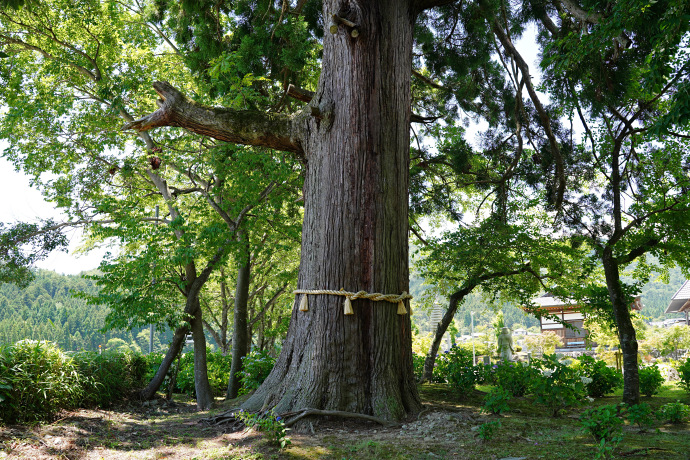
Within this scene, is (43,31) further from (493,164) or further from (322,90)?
(493,164)

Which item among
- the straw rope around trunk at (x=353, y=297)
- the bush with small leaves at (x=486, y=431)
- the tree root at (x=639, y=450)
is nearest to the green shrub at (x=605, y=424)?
the tree root at (x=639, y=450)

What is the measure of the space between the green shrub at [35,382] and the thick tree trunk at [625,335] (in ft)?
23.2

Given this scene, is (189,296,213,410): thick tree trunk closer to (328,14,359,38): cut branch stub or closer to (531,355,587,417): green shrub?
(531,355,587,417): green shrub

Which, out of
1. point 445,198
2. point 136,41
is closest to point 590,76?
point 445,198

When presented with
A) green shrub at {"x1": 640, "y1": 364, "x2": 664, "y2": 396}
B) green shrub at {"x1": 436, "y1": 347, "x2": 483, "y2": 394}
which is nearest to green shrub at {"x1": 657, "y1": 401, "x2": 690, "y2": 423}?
green shrub at {"x1": 436, "y1": 347, "x2": 483, "y2": 394}

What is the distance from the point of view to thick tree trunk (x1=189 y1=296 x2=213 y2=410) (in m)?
8.21

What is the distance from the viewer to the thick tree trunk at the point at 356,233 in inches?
158

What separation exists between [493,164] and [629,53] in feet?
13.1

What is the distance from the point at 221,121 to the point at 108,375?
3985 millimetres

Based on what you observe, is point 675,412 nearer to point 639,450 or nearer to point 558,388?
point 558,388

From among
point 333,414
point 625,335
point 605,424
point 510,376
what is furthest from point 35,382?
point 625,335

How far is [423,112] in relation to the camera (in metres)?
10.2

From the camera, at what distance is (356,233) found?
4.23 m

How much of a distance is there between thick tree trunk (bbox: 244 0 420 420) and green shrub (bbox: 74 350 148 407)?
2492mm
